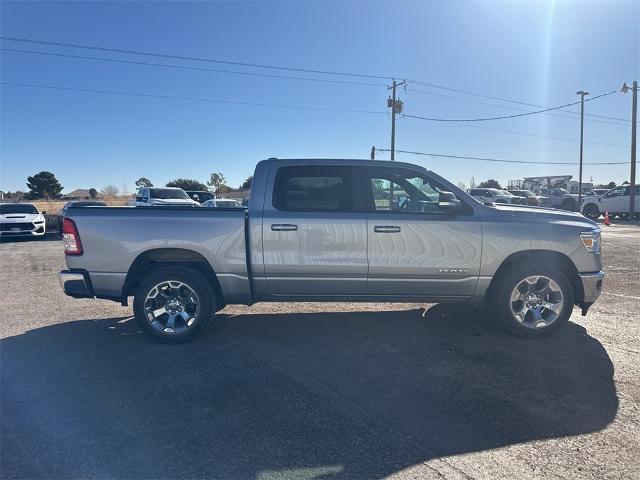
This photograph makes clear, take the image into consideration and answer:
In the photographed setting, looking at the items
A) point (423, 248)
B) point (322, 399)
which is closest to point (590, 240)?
point (423, 248)

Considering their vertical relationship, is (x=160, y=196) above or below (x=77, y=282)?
above

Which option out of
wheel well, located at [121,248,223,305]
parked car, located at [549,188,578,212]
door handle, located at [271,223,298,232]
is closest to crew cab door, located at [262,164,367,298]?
door handle, located at [271,223,298,232]

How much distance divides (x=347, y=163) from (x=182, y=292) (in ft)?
7.88

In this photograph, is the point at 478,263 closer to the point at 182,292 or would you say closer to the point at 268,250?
the point at 268,250

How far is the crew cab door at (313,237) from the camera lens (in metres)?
4.95

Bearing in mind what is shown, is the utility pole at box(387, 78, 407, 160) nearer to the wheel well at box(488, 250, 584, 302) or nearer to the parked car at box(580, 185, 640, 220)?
the parked car at box(580, 185, 640, 220)

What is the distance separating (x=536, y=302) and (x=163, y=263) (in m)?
4.27

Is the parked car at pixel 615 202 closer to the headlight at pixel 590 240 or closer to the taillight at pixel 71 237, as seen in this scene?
the headlight at pixel 590 240

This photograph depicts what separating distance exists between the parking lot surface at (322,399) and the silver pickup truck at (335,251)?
1.58 ft

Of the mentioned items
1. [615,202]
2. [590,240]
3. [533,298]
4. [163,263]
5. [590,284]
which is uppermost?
[615,202]

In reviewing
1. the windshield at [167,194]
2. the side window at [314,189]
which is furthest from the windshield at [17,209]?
the side window at [314,189]

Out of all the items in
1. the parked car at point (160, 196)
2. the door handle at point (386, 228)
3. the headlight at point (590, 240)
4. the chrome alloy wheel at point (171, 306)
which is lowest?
the chrome alloy wheel at point (171, 306)

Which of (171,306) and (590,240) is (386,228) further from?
(171,306)

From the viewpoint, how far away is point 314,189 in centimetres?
515
